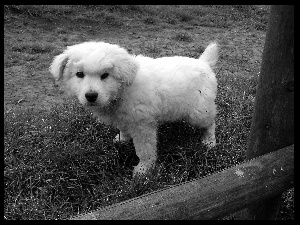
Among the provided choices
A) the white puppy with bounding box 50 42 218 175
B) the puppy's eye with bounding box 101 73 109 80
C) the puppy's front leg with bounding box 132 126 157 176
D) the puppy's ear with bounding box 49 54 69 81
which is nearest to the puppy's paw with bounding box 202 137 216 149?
the white puppy with bounding box 50 42 218 175

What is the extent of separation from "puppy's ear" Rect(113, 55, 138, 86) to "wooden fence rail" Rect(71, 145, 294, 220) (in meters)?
1.29

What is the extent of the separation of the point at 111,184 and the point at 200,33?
227 inches

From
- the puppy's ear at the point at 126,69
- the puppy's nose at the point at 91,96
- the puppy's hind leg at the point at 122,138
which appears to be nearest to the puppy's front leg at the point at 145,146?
the puppy's hind leg at the point at 122,138

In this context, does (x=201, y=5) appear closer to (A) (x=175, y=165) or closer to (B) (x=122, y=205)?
(A) (x=175, y=165)

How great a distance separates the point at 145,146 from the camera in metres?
3.35

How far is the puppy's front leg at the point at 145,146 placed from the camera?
330 centimetres

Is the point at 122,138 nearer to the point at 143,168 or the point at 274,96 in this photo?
the point at 143,168

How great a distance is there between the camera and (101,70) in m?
2.87

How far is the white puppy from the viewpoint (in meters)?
2.89

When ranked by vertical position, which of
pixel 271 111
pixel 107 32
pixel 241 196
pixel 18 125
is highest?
pixel 271 111

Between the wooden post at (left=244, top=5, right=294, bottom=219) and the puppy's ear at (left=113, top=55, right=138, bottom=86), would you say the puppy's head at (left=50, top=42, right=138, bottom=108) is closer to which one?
the puppy's ear at (left=113, top=55, right=138, bottom=86)

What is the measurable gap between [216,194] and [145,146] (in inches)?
59.1

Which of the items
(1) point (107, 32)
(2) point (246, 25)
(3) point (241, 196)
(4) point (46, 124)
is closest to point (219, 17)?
(2) point (246, 25)

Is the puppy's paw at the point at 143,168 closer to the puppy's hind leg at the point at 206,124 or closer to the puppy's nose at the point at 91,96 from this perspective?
the puppy's hind leg at the point at 206,124
